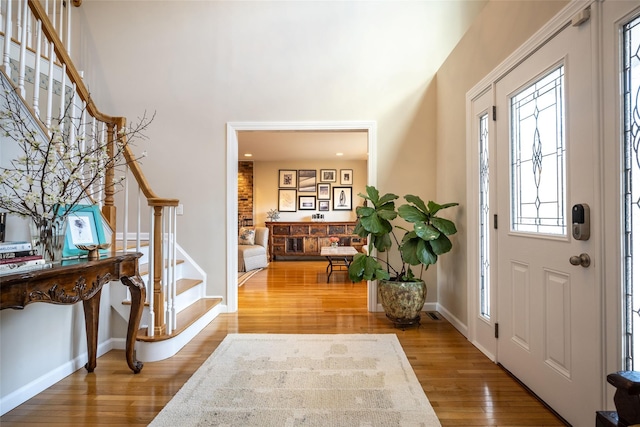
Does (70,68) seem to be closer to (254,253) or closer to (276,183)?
(254,253)

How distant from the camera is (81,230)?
6.13 feet

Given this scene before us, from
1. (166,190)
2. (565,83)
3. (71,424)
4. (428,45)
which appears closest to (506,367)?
(565,83)

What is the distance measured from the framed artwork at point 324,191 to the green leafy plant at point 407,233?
505cm

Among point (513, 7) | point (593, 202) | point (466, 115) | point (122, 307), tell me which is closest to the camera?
point (593, 202)

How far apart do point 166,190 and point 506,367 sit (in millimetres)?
3534

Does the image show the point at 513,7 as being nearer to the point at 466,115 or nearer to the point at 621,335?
the point at 466,115

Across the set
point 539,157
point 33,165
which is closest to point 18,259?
point 33,165

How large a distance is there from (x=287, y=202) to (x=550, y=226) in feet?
22.5

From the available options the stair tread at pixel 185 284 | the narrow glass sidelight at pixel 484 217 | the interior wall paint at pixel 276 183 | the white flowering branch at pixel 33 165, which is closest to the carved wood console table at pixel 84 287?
the white flowering branch at pixel 33 165

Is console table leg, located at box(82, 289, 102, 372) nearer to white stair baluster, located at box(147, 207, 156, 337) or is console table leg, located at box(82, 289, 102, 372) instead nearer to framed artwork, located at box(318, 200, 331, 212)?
white stair baluster, located at box(147, 207, 156, 337)

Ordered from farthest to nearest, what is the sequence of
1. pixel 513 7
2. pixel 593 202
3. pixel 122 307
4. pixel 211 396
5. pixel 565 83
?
pixel 122 307 → pixel 513 7 → pixel 211 396 → pixel 565 83 → pixel 593 202

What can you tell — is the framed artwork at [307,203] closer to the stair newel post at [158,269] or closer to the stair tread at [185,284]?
the stair tread at [185,284]

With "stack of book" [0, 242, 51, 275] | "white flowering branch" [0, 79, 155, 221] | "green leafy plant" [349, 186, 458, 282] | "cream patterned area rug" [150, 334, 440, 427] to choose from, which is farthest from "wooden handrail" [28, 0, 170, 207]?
"green leafy plant" [349, 186, 458, 282]

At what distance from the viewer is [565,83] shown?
62.9 inches
